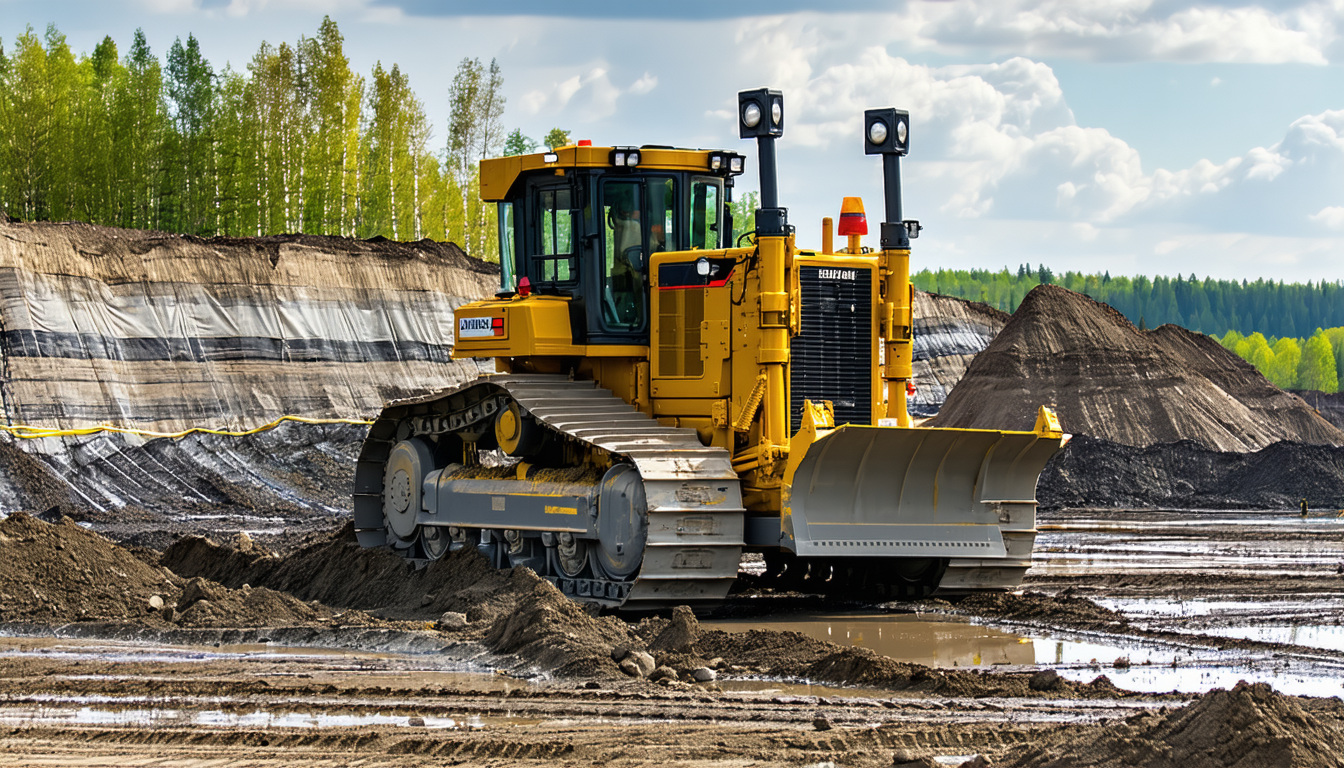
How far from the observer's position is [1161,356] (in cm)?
4375

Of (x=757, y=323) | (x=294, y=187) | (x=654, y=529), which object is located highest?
(x=294, y=187)

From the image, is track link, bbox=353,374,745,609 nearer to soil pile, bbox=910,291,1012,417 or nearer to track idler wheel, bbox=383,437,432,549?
track idler wheel, bbox=383,437,432,549

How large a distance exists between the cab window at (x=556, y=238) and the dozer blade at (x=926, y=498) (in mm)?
3473

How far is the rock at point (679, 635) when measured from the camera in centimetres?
1096

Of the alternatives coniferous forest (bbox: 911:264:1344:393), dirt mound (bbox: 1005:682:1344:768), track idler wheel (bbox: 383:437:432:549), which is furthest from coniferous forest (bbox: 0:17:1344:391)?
coniferous forest (bbox: 911:264:1344:393)

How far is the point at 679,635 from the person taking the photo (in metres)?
11.1

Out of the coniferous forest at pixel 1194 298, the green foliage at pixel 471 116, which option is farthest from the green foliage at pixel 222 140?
the coniferous forest at pixel 1194 298

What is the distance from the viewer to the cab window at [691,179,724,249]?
47.8 feet

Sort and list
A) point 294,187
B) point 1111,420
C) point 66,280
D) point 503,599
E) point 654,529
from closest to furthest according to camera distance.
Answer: point 654,529, point 503,599, point 66,280, point 1111,420, point 294,187

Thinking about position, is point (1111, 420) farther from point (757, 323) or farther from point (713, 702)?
point (713, 702)

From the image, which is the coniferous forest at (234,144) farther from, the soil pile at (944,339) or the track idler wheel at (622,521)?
the track idler wheel at (622,521)

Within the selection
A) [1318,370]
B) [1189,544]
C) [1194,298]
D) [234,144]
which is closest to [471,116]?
[234,144]

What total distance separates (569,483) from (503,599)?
50.3 inches

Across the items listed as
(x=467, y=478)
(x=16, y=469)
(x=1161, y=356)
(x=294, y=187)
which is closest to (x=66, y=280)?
(x=16, y=469)
